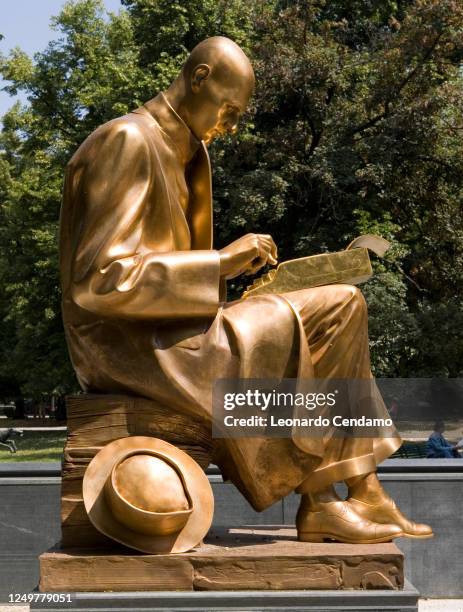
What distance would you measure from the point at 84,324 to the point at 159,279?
433mm

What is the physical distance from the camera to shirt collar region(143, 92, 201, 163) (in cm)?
485

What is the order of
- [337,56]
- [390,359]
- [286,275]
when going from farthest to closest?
1. [337,56]
2. [390,359]
3. [286,275]

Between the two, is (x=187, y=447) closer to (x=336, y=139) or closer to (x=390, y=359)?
(x=390, y=359)

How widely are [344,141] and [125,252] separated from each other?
15.0 meters

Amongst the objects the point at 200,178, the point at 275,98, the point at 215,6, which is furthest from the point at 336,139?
the point at 200,178

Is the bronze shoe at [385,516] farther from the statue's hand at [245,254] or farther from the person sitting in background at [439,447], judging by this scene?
the person sitting in background at [439,447]

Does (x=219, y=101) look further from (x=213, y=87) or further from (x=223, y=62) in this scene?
(x=223, y=62)

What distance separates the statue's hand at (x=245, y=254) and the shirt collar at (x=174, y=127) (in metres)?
0.58

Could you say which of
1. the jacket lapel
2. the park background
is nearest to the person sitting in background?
the jacket lapel

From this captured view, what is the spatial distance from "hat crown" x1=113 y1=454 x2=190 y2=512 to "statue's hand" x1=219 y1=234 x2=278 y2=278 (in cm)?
84

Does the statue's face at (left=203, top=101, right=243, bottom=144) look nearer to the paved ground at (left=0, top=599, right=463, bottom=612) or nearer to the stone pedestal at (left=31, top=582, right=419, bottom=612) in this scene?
the stone pedestal at (left=31, top=582, right=419, bottom=612)

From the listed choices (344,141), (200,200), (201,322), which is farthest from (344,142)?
(201,322)

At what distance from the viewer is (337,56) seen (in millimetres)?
18922

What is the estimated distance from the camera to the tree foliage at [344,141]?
59.0ft
